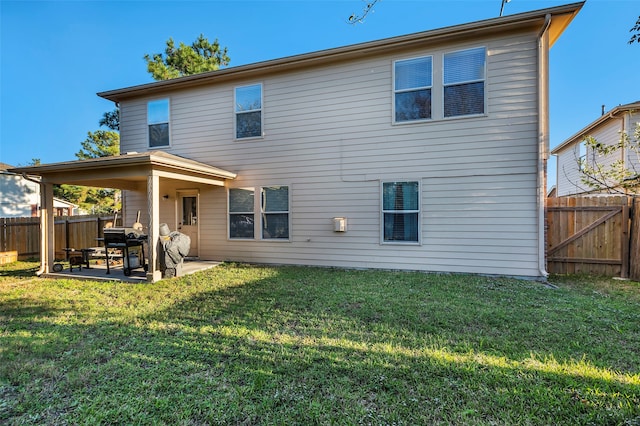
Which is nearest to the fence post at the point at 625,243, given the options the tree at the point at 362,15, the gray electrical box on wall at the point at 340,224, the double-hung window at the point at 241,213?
the gray electrical box on wall at the point at 340,224

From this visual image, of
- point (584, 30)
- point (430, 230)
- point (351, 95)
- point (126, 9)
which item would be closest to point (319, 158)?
point (351, 95)

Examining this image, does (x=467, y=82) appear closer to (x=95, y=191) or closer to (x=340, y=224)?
(x=340, y=224)

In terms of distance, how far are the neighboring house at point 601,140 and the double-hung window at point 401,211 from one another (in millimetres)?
3279

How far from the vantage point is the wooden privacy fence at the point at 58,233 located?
30.0 ft

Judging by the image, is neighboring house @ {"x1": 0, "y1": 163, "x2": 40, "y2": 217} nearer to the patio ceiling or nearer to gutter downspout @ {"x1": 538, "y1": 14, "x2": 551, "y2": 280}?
the patio ceiling

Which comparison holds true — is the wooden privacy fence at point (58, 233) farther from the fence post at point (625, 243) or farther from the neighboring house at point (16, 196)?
the fence post at point (625, 243)

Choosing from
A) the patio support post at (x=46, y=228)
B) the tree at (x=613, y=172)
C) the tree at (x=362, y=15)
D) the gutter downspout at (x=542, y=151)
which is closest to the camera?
the tree at (x=362, y=15)

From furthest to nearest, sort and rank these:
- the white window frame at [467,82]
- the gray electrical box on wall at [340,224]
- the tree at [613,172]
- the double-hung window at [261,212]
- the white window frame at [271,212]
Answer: the double-hung window at [261,212] → the white window frame at [271,212] → the gray electrical box on wall at [340,224] → the white window frame at [467,82] → the tree at [613,172]

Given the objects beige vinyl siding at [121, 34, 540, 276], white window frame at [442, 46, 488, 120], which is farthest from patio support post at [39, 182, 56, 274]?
white window frame at [442, 46, 488, 120]

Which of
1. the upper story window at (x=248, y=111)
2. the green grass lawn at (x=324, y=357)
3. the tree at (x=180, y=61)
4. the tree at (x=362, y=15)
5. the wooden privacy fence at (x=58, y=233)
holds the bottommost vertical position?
the green grass lawn at (x=324, y=357)

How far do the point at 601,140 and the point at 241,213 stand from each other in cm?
1413

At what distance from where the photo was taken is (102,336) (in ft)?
10.9

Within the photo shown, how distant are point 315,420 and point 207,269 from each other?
581 centimetres

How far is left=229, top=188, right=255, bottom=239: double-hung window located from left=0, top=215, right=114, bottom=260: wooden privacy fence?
4.80 metres
